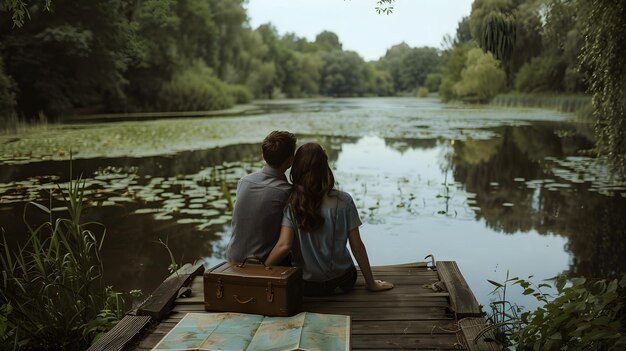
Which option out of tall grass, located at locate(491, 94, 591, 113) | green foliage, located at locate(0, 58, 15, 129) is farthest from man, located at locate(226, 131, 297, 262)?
tall grass, located at locate(491, 94, 591, 113)

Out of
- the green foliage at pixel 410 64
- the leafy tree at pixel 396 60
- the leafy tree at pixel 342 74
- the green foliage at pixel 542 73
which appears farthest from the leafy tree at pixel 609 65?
the leafy tree at pixel 342 74

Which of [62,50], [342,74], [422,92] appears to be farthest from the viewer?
[342,74]

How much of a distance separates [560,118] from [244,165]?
1049cm

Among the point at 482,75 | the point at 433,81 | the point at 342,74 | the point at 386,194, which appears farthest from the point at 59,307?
the point at 342,74

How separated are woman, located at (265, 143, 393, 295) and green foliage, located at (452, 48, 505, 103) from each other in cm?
990

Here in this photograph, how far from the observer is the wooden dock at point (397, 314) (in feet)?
6.26

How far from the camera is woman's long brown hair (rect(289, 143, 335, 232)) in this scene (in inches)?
86.5

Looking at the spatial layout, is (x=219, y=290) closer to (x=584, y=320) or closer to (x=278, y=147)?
(x=278, y=147)

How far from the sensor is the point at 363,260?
2361 millimetres

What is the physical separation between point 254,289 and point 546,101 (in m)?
14.1

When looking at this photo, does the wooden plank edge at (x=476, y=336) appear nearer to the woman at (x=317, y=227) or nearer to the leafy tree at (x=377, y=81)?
the woman at (x=317, y=227)

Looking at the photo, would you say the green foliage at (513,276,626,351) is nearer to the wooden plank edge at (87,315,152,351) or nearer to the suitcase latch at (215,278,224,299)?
the suitcase latch at (215,278,224,299)

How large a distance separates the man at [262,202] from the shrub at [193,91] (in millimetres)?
16156

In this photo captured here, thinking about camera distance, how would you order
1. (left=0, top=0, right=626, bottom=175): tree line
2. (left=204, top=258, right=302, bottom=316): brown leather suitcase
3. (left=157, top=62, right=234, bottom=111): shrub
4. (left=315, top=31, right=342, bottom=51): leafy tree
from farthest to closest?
1. (left=315, top=31, right=342, bottom=51): leafy tree
2. (left=157, top=62, right=234, bottom=111): shrub
3. (left=0, top=0, right=626, bottom=175): tree line
4. (left=204, top=258, right=302, bottom=316): brown leather suitcase
